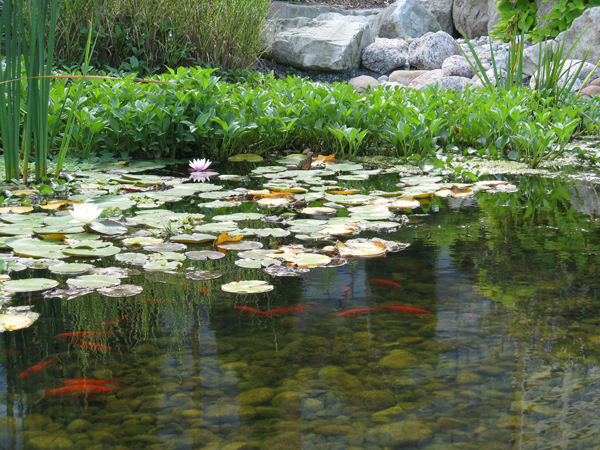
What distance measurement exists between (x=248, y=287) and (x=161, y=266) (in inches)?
11.6

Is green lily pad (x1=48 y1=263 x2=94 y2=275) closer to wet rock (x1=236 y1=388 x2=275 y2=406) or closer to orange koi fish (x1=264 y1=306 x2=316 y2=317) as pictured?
orange koi fish (x1=264 y1=306 x2=316 y2=317)

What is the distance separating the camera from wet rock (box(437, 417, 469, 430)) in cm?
83

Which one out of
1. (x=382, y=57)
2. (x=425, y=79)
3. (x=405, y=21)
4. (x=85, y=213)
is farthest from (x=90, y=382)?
(x=405, y=21)

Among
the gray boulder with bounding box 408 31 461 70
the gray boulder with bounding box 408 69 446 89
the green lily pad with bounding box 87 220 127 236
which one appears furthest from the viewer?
the gray boulder with bounding box 408 31 461 70

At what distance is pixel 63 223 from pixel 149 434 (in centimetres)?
126

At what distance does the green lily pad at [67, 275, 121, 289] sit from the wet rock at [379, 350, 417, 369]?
0.73 m

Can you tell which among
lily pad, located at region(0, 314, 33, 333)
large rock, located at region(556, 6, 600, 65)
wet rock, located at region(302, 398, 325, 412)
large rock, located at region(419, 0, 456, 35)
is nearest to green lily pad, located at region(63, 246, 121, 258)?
lily pad, located at region(0, 314, 33, 333)

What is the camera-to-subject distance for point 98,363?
39.5 inches

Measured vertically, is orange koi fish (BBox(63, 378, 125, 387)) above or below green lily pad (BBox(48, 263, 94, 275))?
below

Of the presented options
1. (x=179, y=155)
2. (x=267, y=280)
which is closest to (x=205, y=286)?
(x=267, y=280)

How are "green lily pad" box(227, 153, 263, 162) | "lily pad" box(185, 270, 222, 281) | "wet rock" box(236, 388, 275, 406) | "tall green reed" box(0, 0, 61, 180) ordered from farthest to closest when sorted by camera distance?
"green lily pad" box(227, 153, 263, 162), "tall green reed" box(0, 0, 61, 180), "lily pad" box(185, 270, 222, 281), "wet rock" box(236, 388, 275, 406)

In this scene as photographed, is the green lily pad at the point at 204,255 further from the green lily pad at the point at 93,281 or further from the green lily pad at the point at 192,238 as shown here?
the green lily pad at the point at 93,281

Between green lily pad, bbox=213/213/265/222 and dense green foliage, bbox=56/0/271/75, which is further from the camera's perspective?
dense green foliage, bbox=56/0/271/75

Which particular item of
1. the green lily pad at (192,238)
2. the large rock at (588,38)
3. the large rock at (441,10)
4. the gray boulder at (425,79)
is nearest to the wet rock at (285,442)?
the green lily pad at (192,238)
